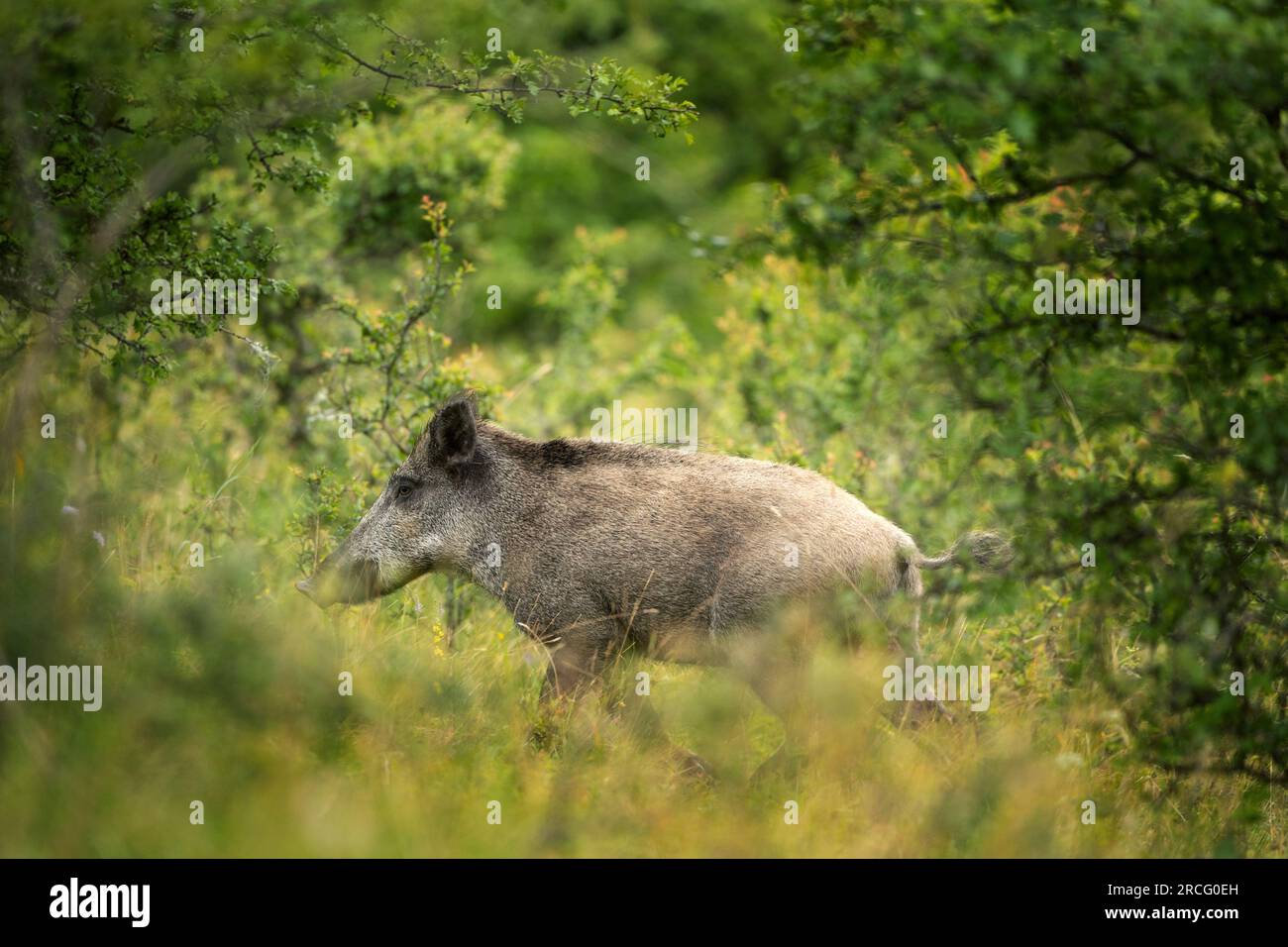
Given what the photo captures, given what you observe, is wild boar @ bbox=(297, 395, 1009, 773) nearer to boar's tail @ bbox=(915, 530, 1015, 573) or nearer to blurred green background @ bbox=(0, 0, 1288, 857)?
boar's tail @ bbox=(915, 530, 1015, 573)

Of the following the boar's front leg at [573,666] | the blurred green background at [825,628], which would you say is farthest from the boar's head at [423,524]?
the boar's front leg at [573,666]

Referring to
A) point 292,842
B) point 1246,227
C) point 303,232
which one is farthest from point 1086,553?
point 303,232

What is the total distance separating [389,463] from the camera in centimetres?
935

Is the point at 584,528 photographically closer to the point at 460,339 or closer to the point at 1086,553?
the point at 1086,553

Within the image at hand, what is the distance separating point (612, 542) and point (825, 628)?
1200mm

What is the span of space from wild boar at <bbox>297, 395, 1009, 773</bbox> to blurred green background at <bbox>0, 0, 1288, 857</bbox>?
1.06 feet

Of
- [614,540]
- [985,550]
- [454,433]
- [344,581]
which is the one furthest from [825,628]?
[344,581]

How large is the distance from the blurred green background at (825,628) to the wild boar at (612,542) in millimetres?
323

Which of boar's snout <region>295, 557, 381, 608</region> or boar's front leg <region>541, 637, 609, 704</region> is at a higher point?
boar's snout <region>295, 557, 381, 608</region>

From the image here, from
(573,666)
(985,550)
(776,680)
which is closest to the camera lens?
(776,680)

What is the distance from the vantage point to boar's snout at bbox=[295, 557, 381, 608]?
7.36 meters

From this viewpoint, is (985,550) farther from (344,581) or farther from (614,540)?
(344,581)

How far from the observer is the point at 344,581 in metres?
7.50

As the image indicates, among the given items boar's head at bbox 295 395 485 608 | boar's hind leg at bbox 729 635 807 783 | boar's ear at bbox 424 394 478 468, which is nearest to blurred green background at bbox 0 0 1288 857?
boar's hind leg at bbox 729 635 807 783
